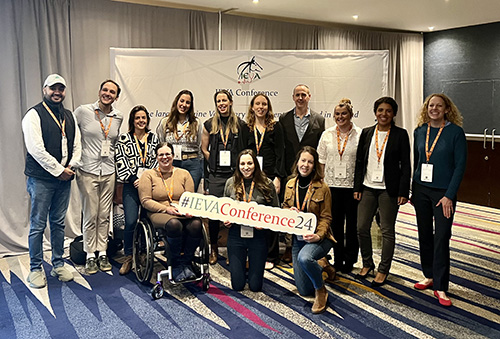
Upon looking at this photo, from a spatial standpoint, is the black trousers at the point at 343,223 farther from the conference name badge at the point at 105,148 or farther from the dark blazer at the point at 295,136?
the conference name badge at the point at 105,148

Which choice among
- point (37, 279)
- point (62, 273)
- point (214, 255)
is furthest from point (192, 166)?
point (37, 279)

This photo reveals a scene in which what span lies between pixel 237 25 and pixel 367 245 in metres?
3.51

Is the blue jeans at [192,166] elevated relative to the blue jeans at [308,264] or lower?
elevated

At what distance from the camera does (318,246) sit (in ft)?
10.9

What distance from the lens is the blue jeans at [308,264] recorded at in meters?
3.23

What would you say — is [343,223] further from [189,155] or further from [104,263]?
[104,263]

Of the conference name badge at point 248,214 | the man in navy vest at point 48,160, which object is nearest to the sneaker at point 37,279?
the man in navy vest at point 48,160

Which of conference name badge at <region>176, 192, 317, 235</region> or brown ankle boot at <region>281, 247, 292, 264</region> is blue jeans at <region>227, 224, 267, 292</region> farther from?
brown ankle boot at <region>281, 247, 292, 264</region>

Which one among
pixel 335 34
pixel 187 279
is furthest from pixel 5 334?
pixel 335 34

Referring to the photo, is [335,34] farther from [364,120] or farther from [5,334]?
[5,334]

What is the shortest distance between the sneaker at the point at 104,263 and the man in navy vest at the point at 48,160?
281 mm

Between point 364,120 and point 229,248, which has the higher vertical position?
point 364,120

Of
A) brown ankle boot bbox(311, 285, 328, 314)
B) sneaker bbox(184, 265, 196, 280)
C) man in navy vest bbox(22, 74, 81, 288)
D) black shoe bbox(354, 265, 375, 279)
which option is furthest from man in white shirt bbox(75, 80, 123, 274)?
black shoe bbox(354, 265, 375, 279)

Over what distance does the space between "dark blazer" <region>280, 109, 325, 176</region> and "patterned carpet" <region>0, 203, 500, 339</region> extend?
3.16 feet
